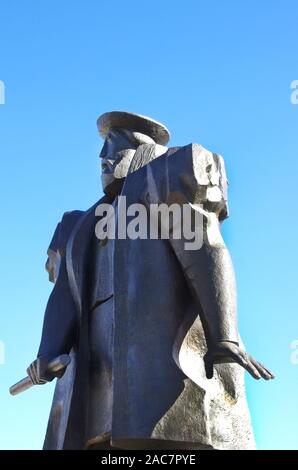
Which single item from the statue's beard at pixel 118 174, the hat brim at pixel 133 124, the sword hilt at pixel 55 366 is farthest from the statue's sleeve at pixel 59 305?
the hat brim at pixel 133 124

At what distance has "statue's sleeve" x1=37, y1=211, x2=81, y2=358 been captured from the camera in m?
5.34

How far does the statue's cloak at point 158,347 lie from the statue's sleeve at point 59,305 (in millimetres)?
21

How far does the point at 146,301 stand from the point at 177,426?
784 mm

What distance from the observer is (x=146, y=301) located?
4859 mm

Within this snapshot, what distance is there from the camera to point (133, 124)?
5973mm

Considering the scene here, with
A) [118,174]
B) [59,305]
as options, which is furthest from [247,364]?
[118,174]

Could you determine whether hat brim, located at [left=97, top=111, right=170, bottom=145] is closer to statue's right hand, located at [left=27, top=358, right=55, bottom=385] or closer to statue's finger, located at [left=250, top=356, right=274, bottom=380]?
statue's right hand, located at [left=27, top=358, right=55, bottom=385]

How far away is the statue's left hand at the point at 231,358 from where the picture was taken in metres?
4.51

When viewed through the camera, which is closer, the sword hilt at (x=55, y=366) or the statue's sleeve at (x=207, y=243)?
the statue's sleeve at (x=207, y=243)

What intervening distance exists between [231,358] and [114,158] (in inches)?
74.5

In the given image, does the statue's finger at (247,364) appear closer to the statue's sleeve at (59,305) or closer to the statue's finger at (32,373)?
the statue's sleeve at (59,305)
